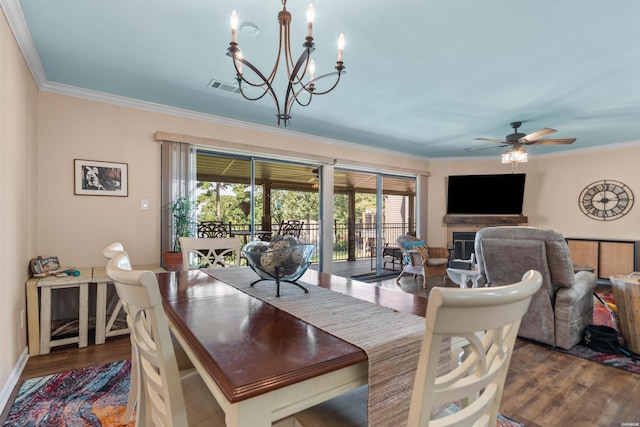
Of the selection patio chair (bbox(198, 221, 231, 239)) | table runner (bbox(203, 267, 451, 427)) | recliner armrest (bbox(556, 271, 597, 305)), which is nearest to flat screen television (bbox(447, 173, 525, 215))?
recliner armrest (bbox(556, 271, 597, 305))

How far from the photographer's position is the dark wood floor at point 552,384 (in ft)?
6.05

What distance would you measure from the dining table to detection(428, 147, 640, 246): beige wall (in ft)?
18.9

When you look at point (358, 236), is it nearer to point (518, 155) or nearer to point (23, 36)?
point (518, 155)

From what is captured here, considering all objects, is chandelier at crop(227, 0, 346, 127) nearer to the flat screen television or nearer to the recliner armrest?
the recliner armrest

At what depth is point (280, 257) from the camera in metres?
1.51

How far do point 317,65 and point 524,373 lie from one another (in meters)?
2.98

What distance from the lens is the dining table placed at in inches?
30.3

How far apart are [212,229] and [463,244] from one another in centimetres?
505

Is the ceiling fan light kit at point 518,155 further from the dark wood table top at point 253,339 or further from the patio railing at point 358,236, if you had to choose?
the dark wood table top at point 253,339

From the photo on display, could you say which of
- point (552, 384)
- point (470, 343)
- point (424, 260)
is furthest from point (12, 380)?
point (424, 260)

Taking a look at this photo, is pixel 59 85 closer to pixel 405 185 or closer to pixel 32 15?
pixel 32 15

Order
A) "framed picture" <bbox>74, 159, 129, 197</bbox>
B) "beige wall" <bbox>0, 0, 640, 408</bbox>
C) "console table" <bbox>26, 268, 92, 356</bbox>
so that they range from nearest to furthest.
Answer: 1. "beige wall" <bbox>0, 0, 640, 408</bbox>
2. "console table" <bbox>26, 268, 92, 356</bbox>
3. "framed picture" <bbox>74, 159, 129, 197</bbox>

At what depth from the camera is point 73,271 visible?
2.89 m

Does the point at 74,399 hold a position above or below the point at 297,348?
below
